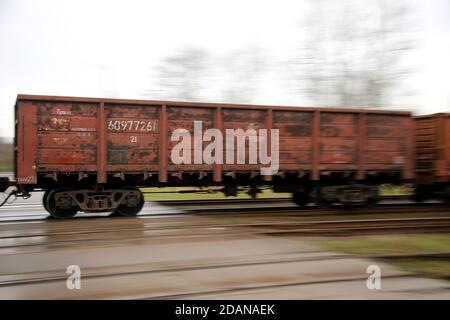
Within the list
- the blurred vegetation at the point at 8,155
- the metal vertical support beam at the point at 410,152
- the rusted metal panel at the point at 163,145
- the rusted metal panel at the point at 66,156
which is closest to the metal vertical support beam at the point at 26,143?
the rusted metal panel at the point at 66,156

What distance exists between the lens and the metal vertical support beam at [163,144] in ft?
34.2

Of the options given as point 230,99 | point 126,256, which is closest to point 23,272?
point 126,256

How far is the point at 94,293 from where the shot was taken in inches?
171

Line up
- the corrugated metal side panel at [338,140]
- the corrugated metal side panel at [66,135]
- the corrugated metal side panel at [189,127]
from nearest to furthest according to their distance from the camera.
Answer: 1. the corrugated metal side panel at [66,135]
2. the corrugated metal side panel at [189,127]
3. the corrugated metal side panel at [338,140]

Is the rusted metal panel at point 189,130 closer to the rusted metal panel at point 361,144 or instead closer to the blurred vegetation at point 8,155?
the rusted metal panel at point 361,144

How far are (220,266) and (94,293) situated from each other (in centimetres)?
178

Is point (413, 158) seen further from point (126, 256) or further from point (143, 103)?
point (126, 256)

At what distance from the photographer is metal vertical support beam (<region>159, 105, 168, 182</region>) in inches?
411

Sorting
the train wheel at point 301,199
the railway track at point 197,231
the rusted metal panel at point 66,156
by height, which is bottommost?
the railway track at point 197,231

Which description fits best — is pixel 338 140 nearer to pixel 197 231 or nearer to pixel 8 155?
pixel 197 231

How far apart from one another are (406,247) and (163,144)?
20.4 feet

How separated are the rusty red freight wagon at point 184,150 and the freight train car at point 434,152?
0.78m

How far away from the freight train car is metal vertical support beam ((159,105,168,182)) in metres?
8.15

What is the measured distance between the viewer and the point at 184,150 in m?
10.6
